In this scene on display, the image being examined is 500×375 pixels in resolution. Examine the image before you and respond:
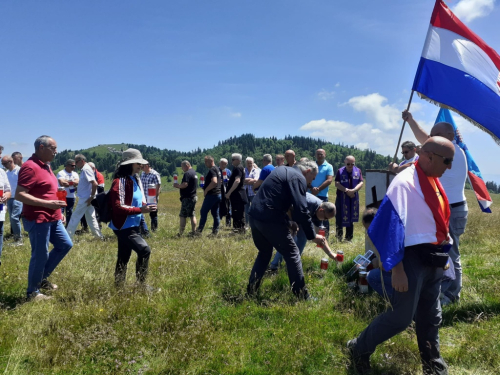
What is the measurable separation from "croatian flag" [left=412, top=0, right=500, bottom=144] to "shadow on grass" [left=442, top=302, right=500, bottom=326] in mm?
2255

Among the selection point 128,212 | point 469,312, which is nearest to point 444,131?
point 469,312

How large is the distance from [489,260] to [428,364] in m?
4.60

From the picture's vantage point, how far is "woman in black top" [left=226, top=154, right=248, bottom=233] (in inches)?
399

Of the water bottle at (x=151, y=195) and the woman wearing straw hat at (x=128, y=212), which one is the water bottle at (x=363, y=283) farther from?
the water bottle at (x=151, y=195)

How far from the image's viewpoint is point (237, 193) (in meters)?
10.4

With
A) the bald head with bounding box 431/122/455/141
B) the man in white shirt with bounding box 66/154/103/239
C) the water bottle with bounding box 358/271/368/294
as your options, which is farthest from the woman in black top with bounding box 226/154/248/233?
the bald head with bounding box 431/122/455/141

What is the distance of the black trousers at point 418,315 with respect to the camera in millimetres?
3004

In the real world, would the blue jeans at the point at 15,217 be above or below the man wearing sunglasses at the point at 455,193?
below

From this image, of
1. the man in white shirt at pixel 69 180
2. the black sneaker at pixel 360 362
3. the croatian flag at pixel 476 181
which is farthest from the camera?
the man in white shirt at pixel 69 180

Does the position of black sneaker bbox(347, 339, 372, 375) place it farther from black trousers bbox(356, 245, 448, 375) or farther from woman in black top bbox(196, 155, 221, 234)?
woman in black top bbox(196, 155, 221, 234)

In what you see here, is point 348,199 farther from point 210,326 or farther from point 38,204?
point 38,204

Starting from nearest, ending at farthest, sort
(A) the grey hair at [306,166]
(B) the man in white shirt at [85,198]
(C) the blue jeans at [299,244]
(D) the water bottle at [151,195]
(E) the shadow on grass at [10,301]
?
(E) the shadow on grass at [10,301]
(A) the grey hair at [306,166]
(D) the water bottle at [151,195]
(C) the blue jeans at [299,244]
(B) the man in white shirt at [85,198]

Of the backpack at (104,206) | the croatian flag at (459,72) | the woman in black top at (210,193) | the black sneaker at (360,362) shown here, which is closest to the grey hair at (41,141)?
the backpack at (104,206)

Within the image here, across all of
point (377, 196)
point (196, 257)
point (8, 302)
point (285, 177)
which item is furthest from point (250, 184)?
point (8, 302)
